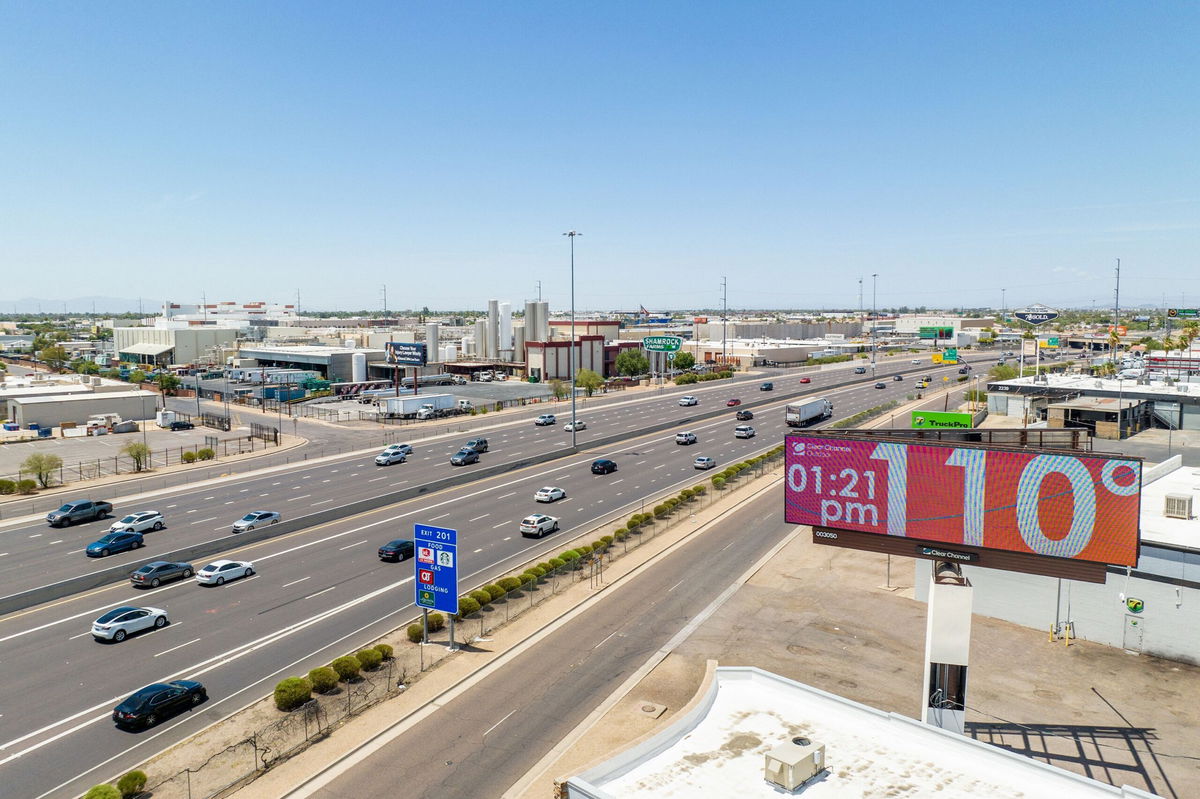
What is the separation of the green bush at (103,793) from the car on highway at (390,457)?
1788 inches

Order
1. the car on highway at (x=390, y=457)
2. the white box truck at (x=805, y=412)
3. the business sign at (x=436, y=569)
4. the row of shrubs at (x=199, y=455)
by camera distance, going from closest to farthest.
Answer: the business sign at (x=436, y=569), the car on highway at (x=390, y=457), the row of shrubs at (x=199, y=455), the white box truck at (x=805, y=412)

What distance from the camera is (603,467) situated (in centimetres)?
5838

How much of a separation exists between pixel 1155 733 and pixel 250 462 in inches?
2562

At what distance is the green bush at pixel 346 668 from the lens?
23.8m

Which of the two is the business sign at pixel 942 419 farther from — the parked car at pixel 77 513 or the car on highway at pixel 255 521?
the parked car at pixel 77 513

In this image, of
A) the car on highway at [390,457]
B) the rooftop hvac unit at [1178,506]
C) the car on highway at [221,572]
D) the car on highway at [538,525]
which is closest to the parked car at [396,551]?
the car on highway at [221,572]

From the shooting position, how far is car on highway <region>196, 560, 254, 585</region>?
33.8 m

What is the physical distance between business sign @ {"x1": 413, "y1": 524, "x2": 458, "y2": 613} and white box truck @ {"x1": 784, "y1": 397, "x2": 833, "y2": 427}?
5485cm

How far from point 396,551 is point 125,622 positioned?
12145 mm

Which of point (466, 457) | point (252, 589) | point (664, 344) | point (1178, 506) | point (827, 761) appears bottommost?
point (252, 589)

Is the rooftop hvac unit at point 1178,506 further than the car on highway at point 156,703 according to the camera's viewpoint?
Yes

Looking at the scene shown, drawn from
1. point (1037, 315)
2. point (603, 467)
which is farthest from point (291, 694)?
point (1037, 315)

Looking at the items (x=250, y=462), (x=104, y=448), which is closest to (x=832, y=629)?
(x=250, y=462)

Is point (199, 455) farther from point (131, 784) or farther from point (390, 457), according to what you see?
point (131, 784)
